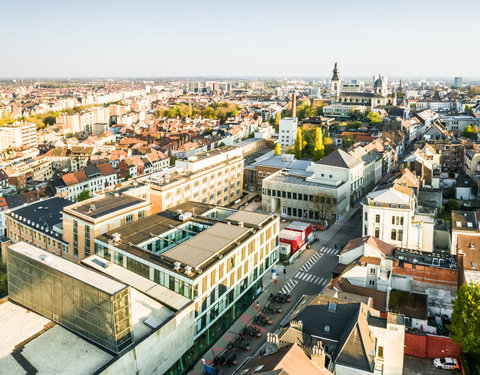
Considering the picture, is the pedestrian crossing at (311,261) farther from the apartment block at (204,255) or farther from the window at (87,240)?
the window at (87,240)

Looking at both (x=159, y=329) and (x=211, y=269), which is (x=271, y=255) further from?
(x=159, y=329)

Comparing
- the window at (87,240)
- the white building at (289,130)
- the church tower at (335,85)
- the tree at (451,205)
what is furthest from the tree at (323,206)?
the church tower at (335,85)

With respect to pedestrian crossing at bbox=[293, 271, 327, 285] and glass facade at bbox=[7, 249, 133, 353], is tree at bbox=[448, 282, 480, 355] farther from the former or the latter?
glass facade at bbox=[7, 249, 133, 353]

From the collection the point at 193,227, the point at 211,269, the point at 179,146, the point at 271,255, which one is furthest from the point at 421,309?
the point at 179,146

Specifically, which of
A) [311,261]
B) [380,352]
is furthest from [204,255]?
[311,261]

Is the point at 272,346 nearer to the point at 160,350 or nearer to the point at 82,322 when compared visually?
the point at 160,350
